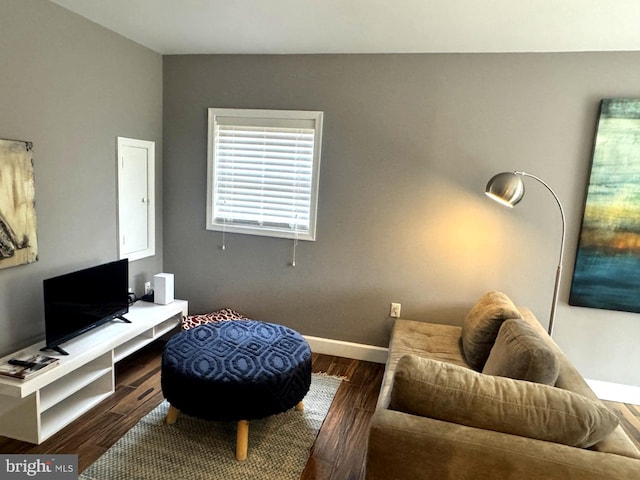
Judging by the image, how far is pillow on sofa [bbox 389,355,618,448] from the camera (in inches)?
57.8

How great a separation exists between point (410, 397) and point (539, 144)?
2271 millimetres

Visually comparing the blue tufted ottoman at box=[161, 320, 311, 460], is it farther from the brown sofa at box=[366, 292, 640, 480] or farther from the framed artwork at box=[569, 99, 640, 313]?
the framed artwork at box=[569, 99, 640, 313]

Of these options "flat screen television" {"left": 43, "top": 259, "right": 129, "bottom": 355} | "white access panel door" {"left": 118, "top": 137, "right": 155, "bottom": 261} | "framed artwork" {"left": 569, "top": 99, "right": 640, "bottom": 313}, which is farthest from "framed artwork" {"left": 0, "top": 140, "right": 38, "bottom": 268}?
"framed artwork" {"left": 569, "top": 99, "right": 640, "bottom": 313}

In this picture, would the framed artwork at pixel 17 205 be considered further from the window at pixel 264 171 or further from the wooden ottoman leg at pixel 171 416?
the window at pixel 264 171

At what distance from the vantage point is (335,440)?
8.04 feet

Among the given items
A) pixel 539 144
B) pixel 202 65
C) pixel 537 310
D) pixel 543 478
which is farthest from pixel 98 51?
pixel 537 310

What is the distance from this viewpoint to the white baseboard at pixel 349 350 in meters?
3.48

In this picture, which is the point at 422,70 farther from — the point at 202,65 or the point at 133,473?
the point at 133,473

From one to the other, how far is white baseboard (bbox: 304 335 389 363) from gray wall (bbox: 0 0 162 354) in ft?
5.92

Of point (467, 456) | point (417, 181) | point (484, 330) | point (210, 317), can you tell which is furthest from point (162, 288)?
point (467, 456)

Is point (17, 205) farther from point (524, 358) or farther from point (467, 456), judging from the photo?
point (524, 358)

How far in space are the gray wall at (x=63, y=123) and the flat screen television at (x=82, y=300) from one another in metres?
0.23

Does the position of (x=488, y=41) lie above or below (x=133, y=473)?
above

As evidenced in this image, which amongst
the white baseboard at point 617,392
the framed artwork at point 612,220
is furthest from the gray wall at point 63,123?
the white baseboard at point 617,392
